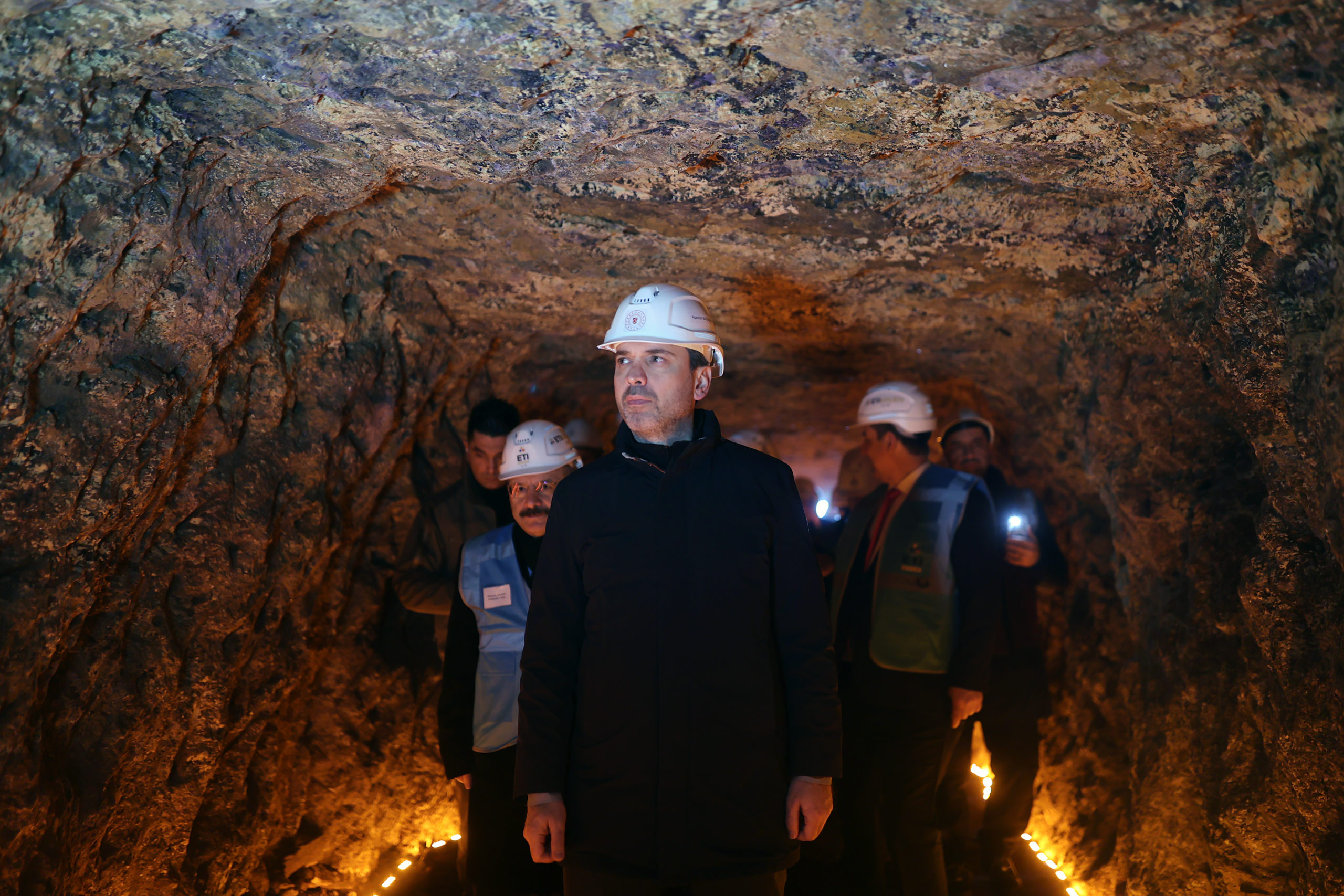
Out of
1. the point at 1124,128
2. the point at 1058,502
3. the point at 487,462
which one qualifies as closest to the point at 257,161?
the point at 487,462

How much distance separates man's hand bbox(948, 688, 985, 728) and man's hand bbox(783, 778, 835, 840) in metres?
1.34

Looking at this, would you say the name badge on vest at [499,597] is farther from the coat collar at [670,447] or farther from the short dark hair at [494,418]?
the short dark hair at [494,418]

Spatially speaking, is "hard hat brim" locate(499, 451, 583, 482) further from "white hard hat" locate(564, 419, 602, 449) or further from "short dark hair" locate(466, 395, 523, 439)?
"white hard hat" locate(564, 419, 602, 449)

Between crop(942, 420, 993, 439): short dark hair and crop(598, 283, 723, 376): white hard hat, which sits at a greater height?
crop(598, 283, 723, 376): white hard hat

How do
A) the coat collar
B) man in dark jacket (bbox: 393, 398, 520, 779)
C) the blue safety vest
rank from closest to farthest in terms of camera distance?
the coat collar → the blue safety vest → man in dark jacket (bbox: 393, 398, 520, 779)

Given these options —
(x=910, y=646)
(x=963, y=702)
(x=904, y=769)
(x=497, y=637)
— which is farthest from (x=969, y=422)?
(x=497, y=637)

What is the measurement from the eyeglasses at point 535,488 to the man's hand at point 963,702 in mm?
1717

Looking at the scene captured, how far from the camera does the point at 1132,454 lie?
347 centimetres

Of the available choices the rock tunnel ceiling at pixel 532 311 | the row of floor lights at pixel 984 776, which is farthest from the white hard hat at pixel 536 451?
the row of floor lights at pixel 984 776

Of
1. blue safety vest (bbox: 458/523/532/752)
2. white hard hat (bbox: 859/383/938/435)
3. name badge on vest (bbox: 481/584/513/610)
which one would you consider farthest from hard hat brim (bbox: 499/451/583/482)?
white hard hat (bbox: 859/383/938/435)

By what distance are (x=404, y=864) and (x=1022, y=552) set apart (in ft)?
10.3

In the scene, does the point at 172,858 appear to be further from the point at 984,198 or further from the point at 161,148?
the point at 984,198

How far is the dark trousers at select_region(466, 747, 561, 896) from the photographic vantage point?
3033 millimetres

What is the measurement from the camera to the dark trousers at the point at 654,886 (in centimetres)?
206
